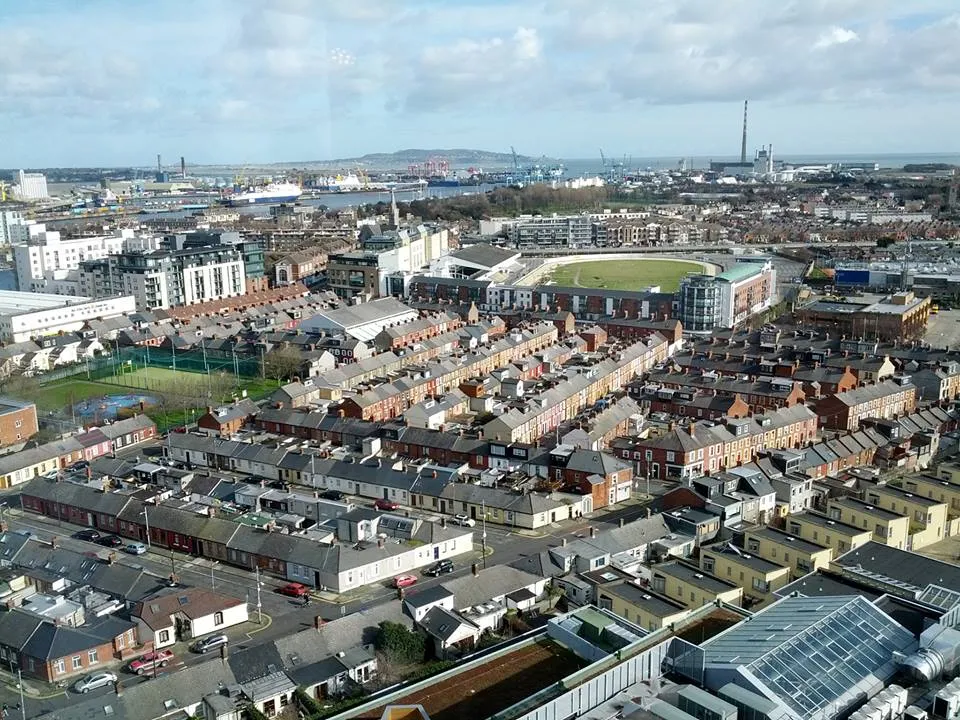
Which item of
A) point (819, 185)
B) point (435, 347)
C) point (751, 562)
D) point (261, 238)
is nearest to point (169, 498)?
point (751, 562)

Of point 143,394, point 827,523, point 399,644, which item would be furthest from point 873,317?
point 399,644

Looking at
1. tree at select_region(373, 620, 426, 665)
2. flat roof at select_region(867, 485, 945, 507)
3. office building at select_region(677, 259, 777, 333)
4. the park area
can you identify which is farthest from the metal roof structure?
office building at select_region(677, 259, 777, 333)

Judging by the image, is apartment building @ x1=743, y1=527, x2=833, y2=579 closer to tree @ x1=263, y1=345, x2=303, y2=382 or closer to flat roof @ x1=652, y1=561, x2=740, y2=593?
flat roof @ x1=652, y1=561, x2=740, y2=593

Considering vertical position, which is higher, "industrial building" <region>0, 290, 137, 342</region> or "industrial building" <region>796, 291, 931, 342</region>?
"industrial building" <region>0, 290, 137, 342</region>

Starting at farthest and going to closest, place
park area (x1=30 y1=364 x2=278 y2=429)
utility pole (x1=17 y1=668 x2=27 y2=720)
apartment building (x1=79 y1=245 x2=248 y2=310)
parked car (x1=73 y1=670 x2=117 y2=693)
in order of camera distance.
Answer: apartment building (x1=79 y1=245 x2=248 y2=310) → park area (x1=30 y1=364 x2=278 y2=429) → parked car (x1=73 y1=670 x2=117 y2=693) → utility pole (x1=17 y1=668 x2=27 y2=720)

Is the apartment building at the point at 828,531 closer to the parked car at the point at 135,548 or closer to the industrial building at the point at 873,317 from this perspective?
the parked car at the point at 135,548

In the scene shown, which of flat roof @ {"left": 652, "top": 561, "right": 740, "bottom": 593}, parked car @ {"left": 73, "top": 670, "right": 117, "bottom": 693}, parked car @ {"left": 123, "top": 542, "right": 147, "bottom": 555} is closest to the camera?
parked car @ {"left": 73, "top": 670, "right": 117, "bottom": 693}

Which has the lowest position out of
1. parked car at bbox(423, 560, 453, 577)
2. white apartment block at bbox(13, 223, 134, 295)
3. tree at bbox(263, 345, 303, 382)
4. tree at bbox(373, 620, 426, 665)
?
parked car at bbox(423, 560, 453, 577)

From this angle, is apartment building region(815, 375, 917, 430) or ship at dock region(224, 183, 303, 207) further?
ship at dock region(224, 183, 303, 207)
